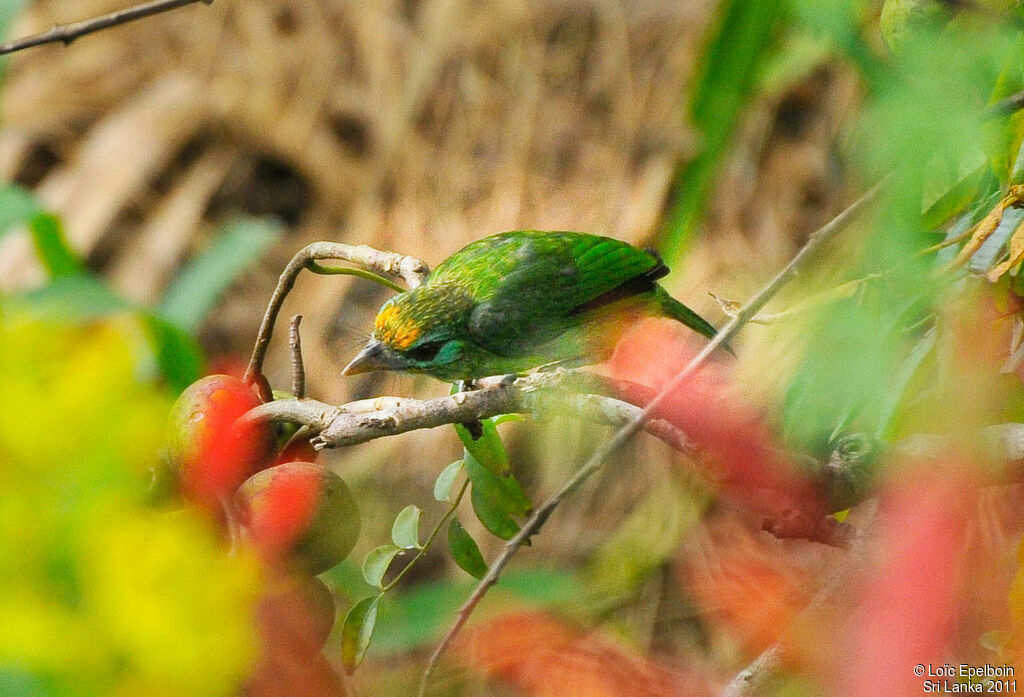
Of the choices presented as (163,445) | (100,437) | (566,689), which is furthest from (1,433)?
(566,689)

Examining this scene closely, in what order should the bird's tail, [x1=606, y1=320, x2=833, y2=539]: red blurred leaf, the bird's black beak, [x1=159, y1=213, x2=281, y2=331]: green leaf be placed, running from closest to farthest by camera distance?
[x1=606, y1=320, x2=833, y2=539]: red blurred leaf → the bird's black beak → the bird's tail → [x1=159, y1=213, x2=281, y2=331]: green leaf

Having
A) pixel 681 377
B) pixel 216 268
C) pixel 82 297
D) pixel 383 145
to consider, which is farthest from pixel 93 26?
pixel 383 145

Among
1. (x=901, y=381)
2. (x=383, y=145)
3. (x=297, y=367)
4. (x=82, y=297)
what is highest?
(x=383, y=145)

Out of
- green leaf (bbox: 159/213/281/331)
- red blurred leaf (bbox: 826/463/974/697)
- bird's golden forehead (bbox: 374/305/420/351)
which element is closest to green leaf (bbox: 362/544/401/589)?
bird's golden forehead (bbox: 374/305/420/351)

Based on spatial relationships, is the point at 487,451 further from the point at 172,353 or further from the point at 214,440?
the point at 172,353

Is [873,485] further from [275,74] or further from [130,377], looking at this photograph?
[275,74]

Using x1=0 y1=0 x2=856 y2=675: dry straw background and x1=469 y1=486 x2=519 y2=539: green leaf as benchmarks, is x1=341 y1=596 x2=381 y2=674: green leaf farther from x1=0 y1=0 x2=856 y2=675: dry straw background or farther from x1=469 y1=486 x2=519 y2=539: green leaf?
x1=0 y1=0 x2=856 y2=675: dry straw background
